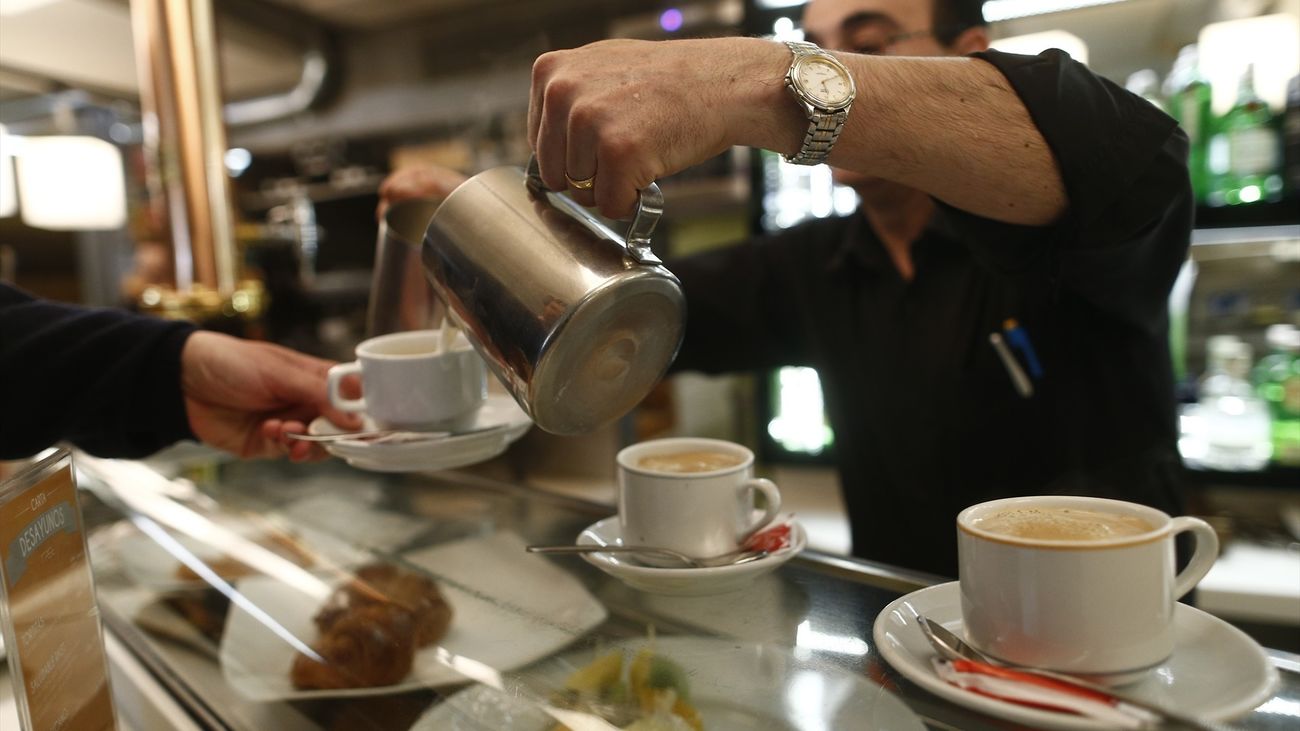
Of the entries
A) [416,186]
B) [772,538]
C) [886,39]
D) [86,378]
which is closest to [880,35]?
[886,39]

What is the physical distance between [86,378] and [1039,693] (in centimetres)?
116

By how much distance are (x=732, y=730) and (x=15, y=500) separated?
21.2 inches

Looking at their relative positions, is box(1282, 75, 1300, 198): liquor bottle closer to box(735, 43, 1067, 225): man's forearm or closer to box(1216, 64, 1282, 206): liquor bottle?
box(1216, 64, 1282, 206): liquor bottle

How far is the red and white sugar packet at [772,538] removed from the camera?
77cm

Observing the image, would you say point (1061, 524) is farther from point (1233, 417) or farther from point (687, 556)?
point (1233, 417)

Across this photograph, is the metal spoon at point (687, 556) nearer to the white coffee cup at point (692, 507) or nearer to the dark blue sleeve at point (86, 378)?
the white coffee cup at point (692, 507)

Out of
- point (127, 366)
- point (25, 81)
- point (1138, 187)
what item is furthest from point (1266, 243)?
point (25, 81)

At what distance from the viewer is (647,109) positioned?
2.10 feet

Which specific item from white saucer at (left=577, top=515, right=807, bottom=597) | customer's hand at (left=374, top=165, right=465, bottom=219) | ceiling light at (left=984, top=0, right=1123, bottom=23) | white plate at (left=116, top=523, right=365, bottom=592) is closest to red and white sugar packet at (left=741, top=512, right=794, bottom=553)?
white saucer at (left=577, top=515, right=807, bottom=597)

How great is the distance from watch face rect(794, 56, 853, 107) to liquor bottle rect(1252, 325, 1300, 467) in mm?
1960

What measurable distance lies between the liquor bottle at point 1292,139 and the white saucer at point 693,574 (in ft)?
6.03

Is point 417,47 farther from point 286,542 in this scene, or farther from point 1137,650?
point 1137,650

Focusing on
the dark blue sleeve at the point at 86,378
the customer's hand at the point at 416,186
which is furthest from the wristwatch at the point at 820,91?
the dark blue sleeve at the point at 86,378

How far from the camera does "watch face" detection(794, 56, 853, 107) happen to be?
26.4 inches
